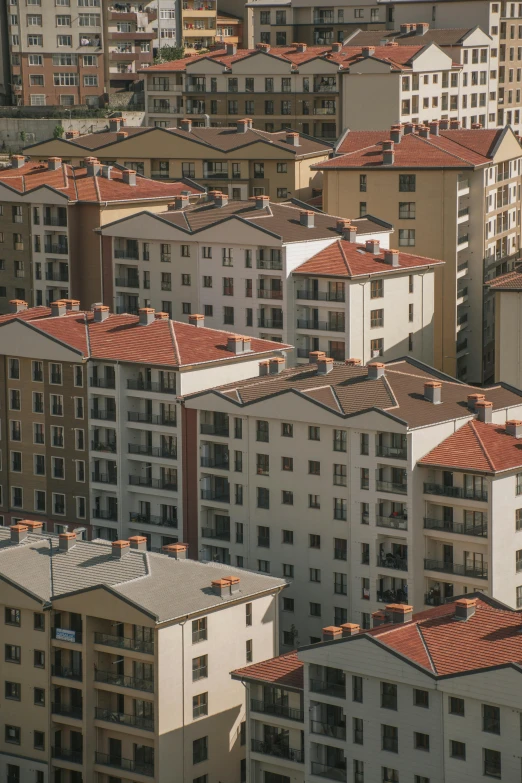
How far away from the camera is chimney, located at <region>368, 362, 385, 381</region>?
108438 mm

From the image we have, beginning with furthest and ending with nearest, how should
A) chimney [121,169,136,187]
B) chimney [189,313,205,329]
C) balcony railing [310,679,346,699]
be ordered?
chimney [121,169,136,187], chimney [189,313,205,329], balcony railing [310,679,346,699]

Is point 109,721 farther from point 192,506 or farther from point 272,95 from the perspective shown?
point 272,95

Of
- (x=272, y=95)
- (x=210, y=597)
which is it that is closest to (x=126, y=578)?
(x=210, y=597)

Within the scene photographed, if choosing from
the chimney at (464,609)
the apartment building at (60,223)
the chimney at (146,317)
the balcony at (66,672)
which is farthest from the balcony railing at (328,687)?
the apartment building at (60,223)

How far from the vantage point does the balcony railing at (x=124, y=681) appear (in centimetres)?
9369

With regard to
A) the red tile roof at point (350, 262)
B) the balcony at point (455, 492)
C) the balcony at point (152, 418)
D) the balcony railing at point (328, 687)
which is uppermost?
the red tile roof at point (350, 262)

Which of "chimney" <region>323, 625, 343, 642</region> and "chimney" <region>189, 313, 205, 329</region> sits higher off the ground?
"chimney" <region>189, 313, 205, 329</region>

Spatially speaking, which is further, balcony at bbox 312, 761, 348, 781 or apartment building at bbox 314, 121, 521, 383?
apartment building at bbox 314, 121, 521, 383

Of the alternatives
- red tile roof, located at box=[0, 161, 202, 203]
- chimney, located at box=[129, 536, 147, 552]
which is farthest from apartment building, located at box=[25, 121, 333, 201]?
chimney, located at box=[129, 536, 147, 552]

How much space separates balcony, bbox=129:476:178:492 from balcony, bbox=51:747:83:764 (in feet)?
67.7

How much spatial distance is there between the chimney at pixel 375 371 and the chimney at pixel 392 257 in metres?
22.8

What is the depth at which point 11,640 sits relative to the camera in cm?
9738

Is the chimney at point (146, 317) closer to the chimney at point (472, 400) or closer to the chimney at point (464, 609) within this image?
the chimney at point (472, 400)

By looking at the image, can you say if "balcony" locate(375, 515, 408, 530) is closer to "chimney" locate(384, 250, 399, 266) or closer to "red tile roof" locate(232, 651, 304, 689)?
"red tile roof" locate(232, 651, 304, 689)
